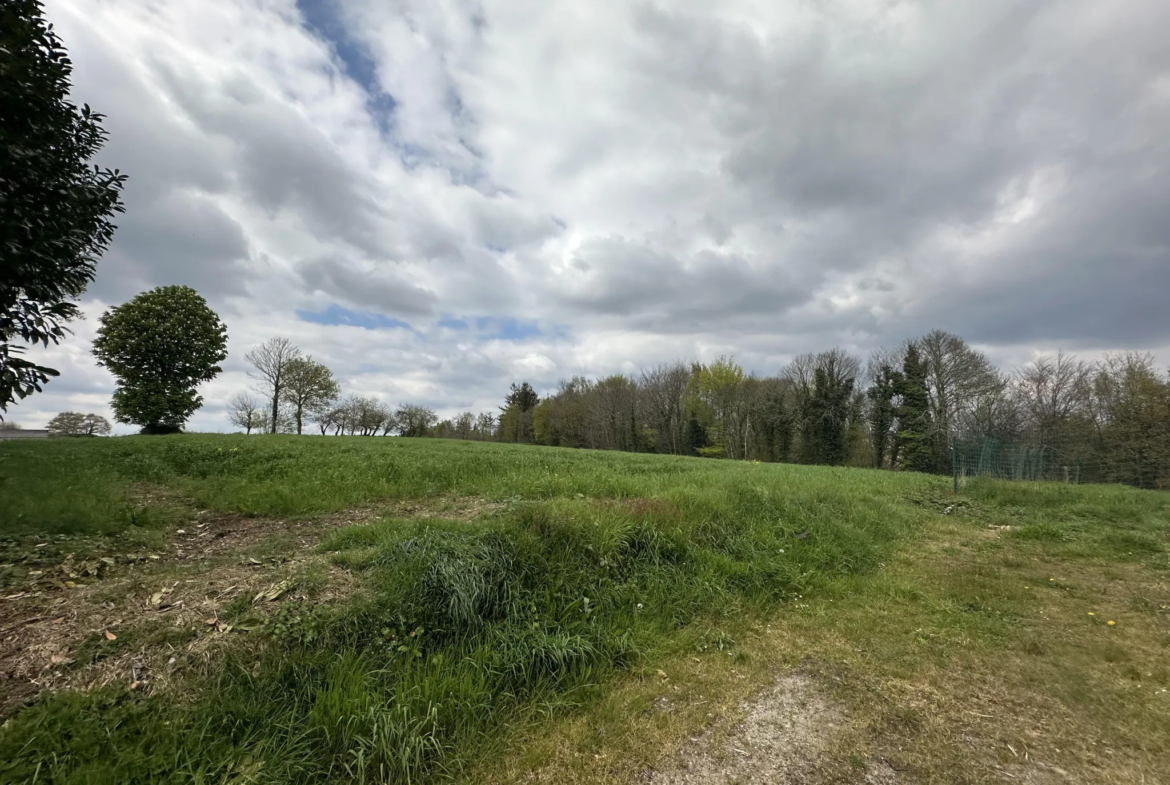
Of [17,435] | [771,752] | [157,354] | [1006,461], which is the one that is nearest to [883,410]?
[1006,461]

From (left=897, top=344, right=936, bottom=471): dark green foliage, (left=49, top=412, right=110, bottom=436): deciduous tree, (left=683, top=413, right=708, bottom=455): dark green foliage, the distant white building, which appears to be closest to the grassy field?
the distant white building

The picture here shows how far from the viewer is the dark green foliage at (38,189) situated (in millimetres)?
4492

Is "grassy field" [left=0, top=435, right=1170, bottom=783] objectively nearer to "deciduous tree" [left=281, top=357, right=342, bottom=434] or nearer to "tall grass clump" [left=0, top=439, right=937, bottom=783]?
"tall grass clump" [left=0, top=439, right=937, bottom=783]

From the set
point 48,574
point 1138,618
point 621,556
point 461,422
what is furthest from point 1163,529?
point 461,422

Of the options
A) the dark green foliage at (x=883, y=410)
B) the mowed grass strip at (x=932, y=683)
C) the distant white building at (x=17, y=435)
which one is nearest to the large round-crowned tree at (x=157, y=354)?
the distant white building at (x=17, y=435)

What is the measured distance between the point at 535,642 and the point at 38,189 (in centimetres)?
694

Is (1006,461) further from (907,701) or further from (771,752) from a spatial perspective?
(771,752)

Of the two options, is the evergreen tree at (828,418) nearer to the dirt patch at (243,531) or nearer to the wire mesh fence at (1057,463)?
the wire mesh fence at (1057,463)

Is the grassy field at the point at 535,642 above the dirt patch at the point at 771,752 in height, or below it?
above

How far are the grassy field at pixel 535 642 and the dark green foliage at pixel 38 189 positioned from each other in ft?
7.46

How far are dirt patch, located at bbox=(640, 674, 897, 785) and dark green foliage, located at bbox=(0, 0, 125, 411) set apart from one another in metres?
7.18

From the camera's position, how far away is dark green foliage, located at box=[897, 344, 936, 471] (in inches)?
1190

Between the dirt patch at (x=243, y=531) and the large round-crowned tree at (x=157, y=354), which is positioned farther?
the large round-crowned tree at (x=157, y=354)

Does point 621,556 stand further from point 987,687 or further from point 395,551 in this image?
point 987,687
